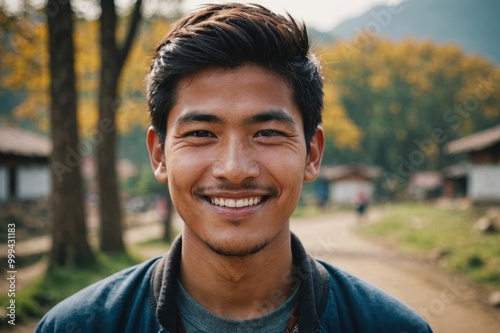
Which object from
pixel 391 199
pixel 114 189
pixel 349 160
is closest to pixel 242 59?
pixel 114 189

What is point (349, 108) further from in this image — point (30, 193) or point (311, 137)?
point (311, 137)

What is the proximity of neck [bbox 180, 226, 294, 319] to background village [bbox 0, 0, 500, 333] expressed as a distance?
1.17m

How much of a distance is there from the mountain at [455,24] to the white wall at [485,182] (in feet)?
45.2

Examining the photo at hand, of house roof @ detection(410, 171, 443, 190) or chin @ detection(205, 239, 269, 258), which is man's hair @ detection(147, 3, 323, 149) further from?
house roof @ detection(410, 171, 443, 190)

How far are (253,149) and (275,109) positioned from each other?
0.77 ft

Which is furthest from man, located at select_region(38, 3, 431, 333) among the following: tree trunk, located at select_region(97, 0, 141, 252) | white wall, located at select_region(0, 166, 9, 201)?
white wall, located at select_region(0, 166, 9, 201)

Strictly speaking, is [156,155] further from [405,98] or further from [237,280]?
[405,98]

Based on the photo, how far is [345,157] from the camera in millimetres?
49250

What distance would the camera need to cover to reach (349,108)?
50.0m

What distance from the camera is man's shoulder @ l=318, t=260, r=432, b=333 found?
6.37ft

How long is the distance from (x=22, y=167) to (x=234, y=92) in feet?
68.6

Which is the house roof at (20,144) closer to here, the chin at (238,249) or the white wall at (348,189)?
the chin at (238,249)

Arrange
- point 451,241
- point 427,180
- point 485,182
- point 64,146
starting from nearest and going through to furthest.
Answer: point 64,146 → point 451,241 → point 485,182 → point 427,180

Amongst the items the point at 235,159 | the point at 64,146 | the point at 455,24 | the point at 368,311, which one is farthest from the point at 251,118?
the point at 455,24
